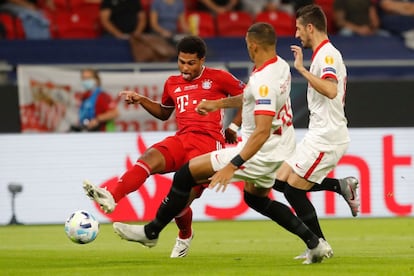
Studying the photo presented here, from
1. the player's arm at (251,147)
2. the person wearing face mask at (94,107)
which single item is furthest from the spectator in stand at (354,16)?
the player's arm at (251,147)

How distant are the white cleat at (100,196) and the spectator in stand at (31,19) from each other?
1067 cm

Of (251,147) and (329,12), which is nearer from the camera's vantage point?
(251,147)

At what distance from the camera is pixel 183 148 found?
10914 mm

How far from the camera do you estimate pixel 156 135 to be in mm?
16562

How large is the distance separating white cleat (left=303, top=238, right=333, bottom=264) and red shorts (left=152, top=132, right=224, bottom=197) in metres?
1.25

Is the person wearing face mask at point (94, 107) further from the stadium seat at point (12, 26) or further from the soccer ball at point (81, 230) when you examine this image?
the soccer ball at point (81, 230)

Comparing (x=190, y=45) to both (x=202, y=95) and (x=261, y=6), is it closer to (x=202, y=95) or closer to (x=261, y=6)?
(x=202, y=95)

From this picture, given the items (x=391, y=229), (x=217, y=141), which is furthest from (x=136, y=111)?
(x=217, y=141)

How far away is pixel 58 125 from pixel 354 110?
421 centimetres

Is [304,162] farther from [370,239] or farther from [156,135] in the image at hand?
[156,135]

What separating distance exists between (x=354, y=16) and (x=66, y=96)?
6.04m

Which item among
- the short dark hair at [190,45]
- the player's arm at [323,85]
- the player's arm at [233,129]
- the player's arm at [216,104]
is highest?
the short dark hair at [190,45]

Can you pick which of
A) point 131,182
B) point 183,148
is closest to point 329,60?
point 183,148

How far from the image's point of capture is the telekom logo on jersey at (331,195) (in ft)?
53.2
